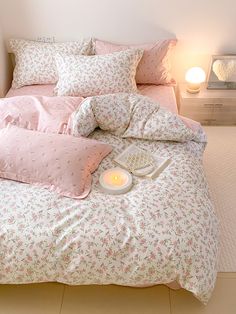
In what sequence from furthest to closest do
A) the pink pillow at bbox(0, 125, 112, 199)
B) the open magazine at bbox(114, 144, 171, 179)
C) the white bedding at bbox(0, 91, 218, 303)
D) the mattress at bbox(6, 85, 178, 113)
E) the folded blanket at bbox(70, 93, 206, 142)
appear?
the mattress at bbox(6, 85, 178, 113) → the folded blanket at bbox(70, 93, 206, 142) → the open magazine at bbox(114, 144, 171, 179) → the pink pillow at bbox(0, 125, 112, 199) → the white bedding at bbox(0, 91, 218, 303)

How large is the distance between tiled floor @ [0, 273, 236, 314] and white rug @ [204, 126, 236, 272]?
186 mm

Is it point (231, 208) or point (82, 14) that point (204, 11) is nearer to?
point (82, 14)

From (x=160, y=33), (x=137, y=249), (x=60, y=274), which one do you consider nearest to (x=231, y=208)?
(x=137, y=249)

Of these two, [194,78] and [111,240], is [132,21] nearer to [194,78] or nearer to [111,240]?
[194,78]

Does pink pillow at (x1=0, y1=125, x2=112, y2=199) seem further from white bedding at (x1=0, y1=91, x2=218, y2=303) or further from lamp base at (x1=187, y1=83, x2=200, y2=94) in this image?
lamp base at (x1=187, y1=83, x2=200, y2=94)

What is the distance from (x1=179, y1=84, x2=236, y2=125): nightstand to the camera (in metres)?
2.52

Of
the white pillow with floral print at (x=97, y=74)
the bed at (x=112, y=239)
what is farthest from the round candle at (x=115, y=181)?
the white pillow with floral print at (x=97, y=74)

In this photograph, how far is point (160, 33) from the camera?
8.21ft

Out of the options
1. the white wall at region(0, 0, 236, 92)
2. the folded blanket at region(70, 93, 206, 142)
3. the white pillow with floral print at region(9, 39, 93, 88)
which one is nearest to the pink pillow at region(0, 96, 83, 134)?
the folded blanket at region(70, 93, 206, 142)

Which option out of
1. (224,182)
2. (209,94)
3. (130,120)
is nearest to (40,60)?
(130,120)

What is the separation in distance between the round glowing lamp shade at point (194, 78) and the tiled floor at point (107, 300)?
150 centimetres

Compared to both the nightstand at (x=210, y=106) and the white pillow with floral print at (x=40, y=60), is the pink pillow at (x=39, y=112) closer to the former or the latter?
the white pillow with floral print at (x=40, y=60)

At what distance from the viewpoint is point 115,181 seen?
1567mm

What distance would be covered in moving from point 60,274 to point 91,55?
1687mm
